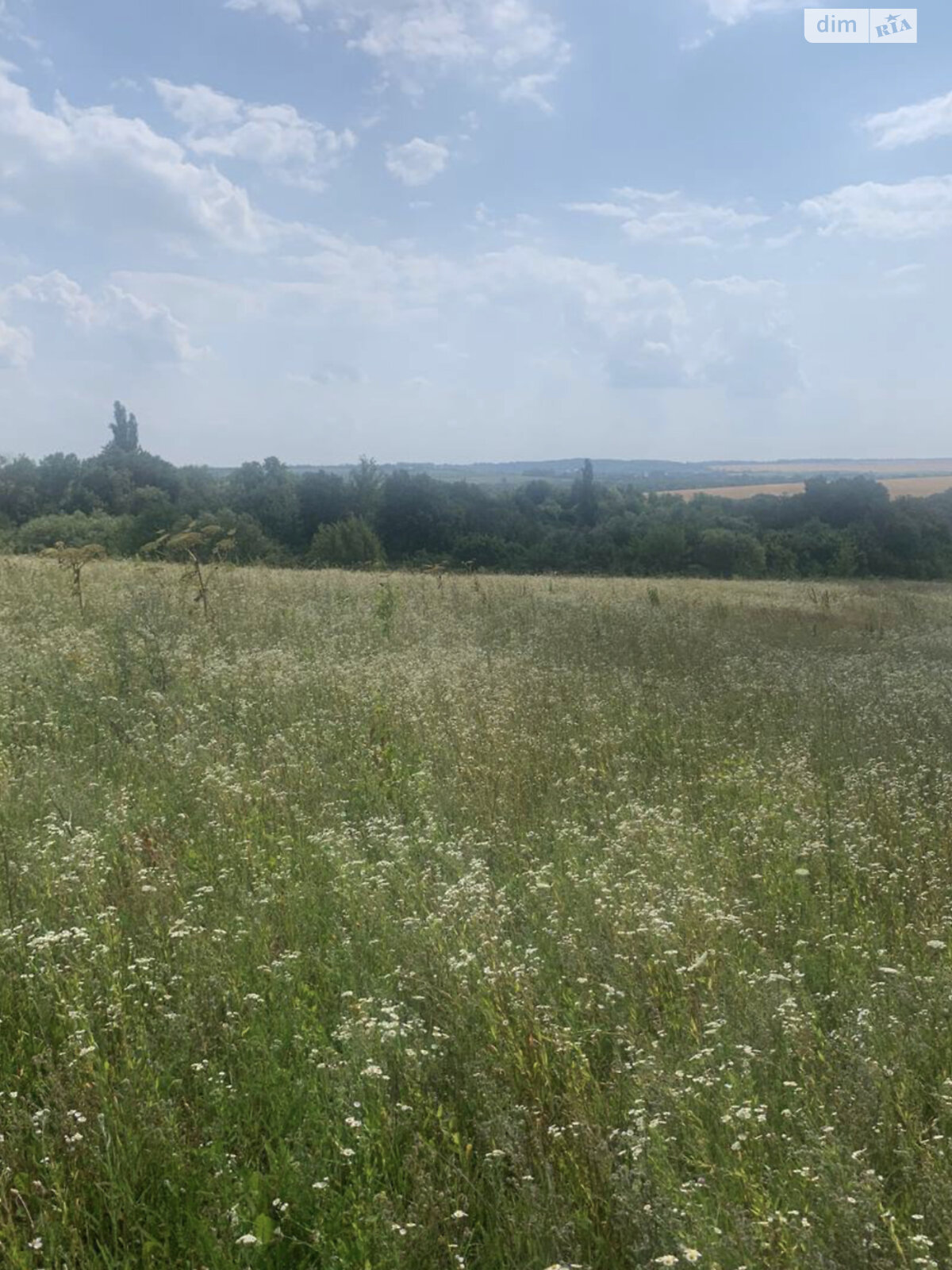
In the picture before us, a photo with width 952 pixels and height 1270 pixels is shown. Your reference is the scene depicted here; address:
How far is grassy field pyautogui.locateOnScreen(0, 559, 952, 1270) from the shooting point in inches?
96.8

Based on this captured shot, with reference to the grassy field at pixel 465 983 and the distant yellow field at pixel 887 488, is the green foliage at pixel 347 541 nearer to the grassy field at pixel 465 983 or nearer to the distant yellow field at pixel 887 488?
the distant yellow field at pixel 887 488

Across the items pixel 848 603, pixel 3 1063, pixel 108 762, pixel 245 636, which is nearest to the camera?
pixel 3 1063

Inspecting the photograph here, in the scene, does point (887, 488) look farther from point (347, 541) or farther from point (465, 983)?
point (465, 983)

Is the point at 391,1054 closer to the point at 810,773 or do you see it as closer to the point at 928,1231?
the point at 928,1231

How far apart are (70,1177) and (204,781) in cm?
313

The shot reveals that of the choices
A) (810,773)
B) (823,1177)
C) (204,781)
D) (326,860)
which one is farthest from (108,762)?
(823,1177)

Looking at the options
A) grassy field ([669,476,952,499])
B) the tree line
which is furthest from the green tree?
grassy field ([669,476,952,499])

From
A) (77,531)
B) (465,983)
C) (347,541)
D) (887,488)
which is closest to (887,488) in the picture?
(887,488)

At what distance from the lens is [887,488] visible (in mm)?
55875

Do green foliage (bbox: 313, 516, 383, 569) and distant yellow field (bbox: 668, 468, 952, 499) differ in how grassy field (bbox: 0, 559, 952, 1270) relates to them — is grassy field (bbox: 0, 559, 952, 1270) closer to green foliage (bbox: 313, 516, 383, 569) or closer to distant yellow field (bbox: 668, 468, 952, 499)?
green foliage (bbox: 313, 516, 383, 569)

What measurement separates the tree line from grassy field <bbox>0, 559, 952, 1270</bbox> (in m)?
31.8

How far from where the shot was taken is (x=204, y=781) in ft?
18.5

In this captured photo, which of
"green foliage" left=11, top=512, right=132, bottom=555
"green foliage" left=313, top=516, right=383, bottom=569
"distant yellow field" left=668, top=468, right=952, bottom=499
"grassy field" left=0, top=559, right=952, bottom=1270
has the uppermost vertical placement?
"distant yellow field" left=668, top=468, right=952, bottom=499

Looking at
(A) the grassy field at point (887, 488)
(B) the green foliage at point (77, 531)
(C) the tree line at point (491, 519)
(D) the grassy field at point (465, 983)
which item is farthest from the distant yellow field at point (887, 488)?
(D) the grassy field at point (465, 983)
